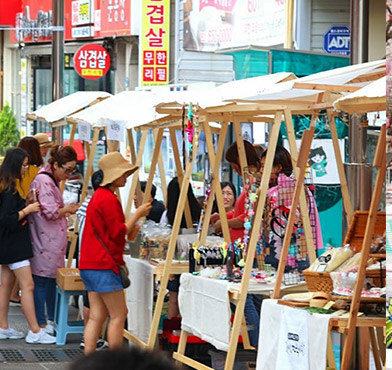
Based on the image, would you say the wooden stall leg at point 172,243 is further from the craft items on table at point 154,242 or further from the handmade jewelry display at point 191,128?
the craft items on table at point 154,242

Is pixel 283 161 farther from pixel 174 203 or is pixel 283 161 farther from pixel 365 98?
pixel 365 98

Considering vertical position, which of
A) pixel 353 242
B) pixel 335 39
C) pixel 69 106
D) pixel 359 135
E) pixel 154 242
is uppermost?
pixel 335 39

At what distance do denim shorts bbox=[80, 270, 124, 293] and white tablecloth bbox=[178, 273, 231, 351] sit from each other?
59 cm

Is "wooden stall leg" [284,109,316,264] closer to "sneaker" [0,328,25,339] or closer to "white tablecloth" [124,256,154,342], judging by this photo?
"white tablecloth" [124,256,154,342]

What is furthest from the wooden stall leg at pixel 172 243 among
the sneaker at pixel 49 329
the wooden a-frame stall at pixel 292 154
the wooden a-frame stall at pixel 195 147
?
the sneaker at pixel 49 329

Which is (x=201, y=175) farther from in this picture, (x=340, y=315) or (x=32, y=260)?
(x=340, y=315)

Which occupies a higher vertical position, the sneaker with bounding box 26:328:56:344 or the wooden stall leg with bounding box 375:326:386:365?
the wooden stall leg with bounding box 375:326:386:365

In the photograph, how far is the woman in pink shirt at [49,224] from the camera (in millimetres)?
9859

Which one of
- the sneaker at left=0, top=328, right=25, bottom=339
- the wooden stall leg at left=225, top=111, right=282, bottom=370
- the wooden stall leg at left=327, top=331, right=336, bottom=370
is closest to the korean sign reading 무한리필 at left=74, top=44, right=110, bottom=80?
the sneaker at left=0, top=328, right=25, bottom=339

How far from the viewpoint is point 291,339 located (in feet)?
21.1

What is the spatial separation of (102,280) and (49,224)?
6.75 feet

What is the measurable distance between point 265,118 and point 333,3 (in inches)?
293

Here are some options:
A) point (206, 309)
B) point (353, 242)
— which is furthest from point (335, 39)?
point (353, 242)

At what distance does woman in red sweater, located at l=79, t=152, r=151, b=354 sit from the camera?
8086 mm
